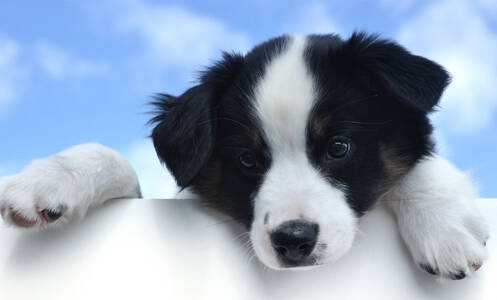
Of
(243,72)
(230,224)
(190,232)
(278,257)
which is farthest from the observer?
(243,72)

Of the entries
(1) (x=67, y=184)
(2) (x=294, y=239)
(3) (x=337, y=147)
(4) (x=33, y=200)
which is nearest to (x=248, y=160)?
(3) (x=337, y=147)

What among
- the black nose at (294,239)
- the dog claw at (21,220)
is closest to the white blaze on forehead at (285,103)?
the black nose at (294,239)

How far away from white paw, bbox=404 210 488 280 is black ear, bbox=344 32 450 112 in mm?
469

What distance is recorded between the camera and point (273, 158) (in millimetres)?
2232

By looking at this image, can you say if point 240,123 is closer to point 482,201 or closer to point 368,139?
point 368,139

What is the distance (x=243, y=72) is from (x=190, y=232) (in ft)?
2.57

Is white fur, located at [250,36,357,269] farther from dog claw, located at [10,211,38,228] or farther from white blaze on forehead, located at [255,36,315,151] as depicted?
dog claw, located at [10,211,38,228]

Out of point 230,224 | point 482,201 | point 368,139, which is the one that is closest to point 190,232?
point 230,224

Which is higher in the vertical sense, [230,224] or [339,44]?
[339,44]

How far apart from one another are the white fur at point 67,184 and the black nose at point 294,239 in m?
0.76

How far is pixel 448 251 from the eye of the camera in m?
2.07

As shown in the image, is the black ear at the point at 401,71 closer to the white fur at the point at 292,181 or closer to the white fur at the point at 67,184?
the white fur at the point at 292,181

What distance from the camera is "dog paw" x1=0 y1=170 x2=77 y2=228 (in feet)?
6.73

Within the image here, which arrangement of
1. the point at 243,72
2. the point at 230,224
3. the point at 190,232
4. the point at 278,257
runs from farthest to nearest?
the point at 243,72
the point at 230,224
the point at 190,232
the point at 278,257
